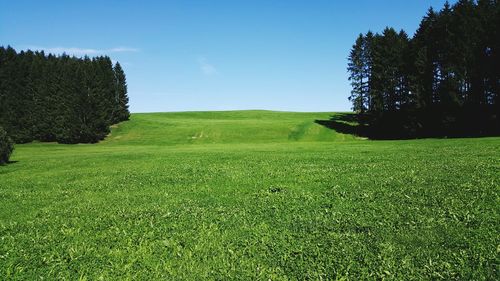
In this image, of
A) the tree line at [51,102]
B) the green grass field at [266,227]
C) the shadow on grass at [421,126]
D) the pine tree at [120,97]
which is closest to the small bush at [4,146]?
the green grass field at [266,227]

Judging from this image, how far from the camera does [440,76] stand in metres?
69.7

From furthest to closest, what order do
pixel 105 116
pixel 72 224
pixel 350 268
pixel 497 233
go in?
pixel 105 116 < pixel 72 224 < pixel 497 233 < pixel 350 268

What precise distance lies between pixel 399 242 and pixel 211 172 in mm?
15897

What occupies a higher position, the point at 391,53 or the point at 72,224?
the point at 391,53

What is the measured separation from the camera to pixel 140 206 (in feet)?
47.5

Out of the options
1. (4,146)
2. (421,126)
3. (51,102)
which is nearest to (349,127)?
(421,126)

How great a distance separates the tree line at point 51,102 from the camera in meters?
91.4

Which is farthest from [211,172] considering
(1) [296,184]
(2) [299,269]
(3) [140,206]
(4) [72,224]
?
(2) [299,269]

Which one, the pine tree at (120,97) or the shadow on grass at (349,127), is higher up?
the pine tree at (120,97)

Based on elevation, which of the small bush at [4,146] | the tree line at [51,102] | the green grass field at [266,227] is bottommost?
the green grass field at [266,227]

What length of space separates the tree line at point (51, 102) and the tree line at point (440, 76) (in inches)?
2617

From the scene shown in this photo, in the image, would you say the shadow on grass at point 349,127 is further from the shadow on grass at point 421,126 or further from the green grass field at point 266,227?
the green grass field at point 266,227

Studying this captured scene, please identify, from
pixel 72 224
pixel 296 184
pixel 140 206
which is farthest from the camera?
pixel 296 184

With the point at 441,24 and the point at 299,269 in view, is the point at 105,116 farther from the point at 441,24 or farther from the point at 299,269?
the point at 299,269
